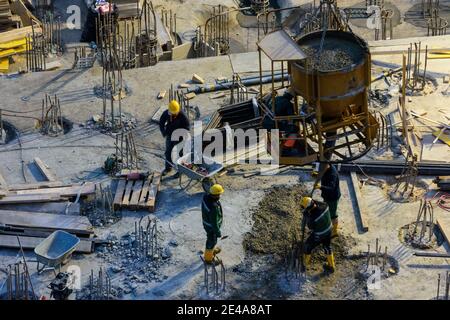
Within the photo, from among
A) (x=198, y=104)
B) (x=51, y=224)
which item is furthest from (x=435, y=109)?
(x=51, y=224)

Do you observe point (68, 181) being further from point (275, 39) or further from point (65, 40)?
point (65, 40)

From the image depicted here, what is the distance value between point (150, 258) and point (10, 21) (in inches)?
552

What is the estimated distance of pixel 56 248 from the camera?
18953 millimetres

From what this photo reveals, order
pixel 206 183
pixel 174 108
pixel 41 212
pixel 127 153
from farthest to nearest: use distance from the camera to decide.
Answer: pixel 127 153 < pixel 174 108 < pixel 206 183 < pixel 41 212

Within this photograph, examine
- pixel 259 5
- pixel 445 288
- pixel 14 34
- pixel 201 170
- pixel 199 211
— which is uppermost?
pixel 259 5

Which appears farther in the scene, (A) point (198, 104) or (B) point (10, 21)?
(B) point (10, 21)

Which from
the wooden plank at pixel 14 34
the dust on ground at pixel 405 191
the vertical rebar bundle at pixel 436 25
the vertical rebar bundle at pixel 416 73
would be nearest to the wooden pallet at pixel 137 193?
the dust on ground at pixel 405 191

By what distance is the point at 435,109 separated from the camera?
24906 millimetres

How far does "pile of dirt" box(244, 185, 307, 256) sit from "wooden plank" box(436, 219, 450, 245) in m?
2.92

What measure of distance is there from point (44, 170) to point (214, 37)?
32.2 ft

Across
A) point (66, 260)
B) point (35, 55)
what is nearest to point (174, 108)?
point (66, 260)

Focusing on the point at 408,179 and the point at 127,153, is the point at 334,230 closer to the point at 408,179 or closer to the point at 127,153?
the point at 408,179
